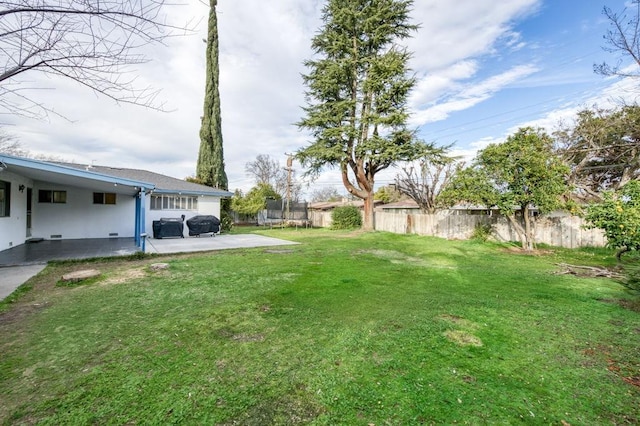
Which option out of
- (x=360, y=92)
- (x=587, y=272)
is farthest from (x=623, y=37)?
(x=360, y=92)

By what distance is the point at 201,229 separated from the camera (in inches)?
532

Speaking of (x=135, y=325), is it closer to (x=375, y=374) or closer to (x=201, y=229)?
(x=375, y=374)

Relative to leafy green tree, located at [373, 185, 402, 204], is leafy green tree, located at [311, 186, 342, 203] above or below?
above

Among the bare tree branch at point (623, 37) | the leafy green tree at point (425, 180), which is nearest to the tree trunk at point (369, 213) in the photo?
the leafy green tree at point (425, 180)

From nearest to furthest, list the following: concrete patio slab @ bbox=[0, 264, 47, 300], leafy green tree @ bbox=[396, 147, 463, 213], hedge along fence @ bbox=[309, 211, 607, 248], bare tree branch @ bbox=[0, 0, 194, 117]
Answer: bare tree branch @ bbox=[0, 0, 194, 117], concrete patio slab @ bbox=[0, 264, 47, 300], hedge along fence @ bbox=[309, 211, 607, 248], leafy green tree @ bbox=[396, 147, 463, 213]

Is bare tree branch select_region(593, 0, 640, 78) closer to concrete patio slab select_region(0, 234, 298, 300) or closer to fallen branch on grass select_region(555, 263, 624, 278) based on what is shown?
fallen branch on grass select_region(555, 263, 624, 278)

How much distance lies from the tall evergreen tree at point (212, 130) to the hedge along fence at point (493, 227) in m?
11.2

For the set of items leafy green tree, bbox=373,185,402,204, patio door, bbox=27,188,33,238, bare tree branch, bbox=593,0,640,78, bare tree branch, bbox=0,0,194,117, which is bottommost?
patio door, bbox=27,188,33,238

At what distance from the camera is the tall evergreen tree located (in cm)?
1870

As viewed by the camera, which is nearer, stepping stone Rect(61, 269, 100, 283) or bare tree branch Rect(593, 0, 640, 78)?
stepping stone Rect(61, 269, 100, 283)

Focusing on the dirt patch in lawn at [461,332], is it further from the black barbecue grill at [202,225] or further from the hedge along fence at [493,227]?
the black barbecue grill at [202,225]

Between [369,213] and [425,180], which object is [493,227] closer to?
[369,213]

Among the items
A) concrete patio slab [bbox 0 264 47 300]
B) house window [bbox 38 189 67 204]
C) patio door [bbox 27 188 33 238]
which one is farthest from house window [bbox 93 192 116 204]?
concrete patio slab [bbox 0 264 47 300]

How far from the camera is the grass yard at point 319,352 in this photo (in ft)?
6.57
